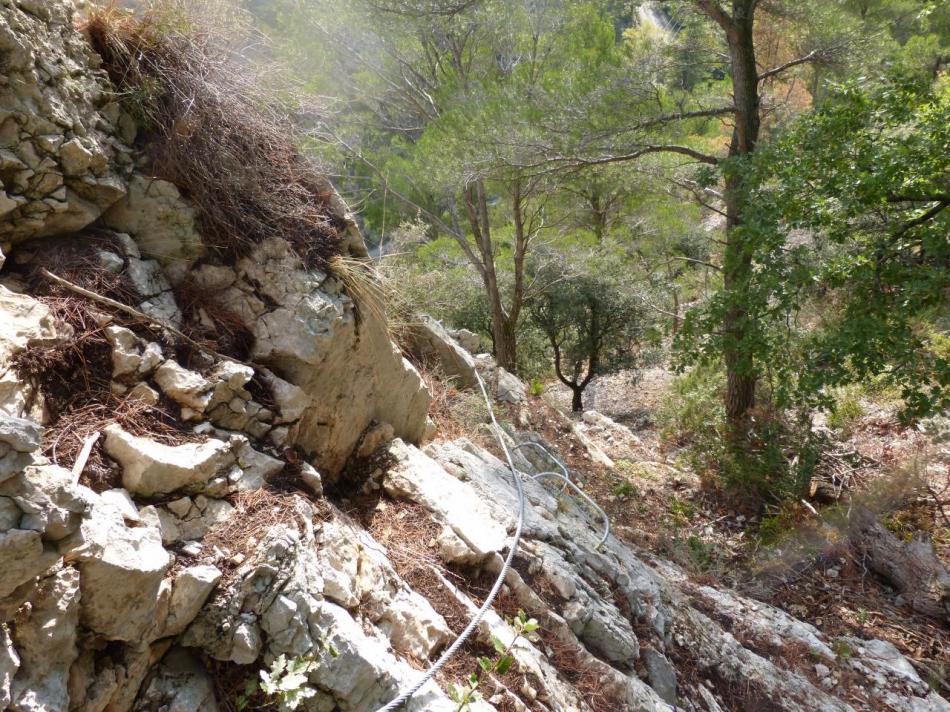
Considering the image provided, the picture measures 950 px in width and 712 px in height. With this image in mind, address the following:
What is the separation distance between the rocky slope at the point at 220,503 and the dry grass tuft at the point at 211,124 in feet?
0.33

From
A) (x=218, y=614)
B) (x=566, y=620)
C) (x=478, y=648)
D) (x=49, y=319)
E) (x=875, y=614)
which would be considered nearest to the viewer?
(x=218, y=614)

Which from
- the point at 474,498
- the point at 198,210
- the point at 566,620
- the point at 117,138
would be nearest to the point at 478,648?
the point at 566,620

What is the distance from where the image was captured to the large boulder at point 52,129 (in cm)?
239

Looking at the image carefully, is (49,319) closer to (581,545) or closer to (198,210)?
(198,210)

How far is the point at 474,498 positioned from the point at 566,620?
0.82 meters

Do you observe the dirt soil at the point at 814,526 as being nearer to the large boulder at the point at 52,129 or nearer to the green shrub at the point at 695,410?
the green shrub at the point at 695,410

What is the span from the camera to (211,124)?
298 centimetres

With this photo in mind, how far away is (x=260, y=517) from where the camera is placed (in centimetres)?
231

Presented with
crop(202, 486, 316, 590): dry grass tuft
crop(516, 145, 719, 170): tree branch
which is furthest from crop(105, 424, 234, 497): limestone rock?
crop(516, 145, 719, 170): tree branch

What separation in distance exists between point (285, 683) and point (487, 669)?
897mm

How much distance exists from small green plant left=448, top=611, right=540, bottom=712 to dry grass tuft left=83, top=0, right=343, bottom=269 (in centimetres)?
201

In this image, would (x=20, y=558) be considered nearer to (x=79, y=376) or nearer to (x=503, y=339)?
(x=79, y=376)

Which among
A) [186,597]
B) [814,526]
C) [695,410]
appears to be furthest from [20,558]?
[695,410]

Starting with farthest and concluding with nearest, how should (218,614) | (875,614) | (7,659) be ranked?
(875,614), (218,614), (7,659)
